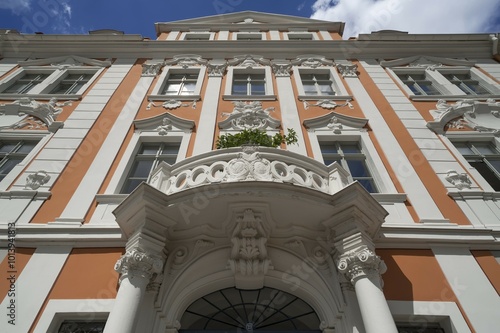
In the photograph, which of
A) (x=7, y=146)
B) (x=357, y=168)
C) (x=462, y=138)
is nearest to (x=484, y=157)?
(x=462, y=138)

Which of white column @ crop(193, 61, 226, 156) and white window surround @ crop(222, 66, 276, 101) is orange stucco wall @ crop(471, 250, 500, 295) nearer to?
white column @ crop(193, 61, 226, 156)

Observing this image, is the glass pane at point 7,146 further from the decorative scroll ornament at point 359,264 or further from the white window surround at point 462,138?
the white window surround at point 462,138

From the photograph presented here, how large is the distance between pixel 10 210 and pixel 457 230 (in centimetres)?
929

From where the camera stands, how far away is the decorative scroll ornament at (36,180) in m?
8.19

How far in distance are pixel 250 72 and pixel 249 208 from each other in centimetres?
883

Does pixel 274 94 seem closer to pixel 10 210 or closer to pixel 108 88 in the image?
pixel 108 88

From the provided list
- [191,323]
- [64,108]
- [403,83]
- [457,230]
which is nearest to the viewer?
[191,323]

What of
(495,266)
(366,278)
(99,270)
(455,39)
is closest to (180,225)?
(99,270)

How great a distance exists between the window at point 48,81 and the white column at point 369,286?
34.3ft

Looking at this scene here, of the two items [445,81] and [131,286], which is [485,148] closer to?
[445,81]

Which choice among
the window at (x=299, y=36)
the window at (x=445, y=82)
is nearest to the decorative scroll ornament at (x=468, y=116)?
the window at (x=445, y=82)

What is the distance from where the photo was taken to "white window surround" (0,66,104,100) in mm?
11742

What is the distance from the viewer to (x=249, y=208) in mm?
6367

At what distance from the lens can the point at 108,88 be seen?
12.3 meters
